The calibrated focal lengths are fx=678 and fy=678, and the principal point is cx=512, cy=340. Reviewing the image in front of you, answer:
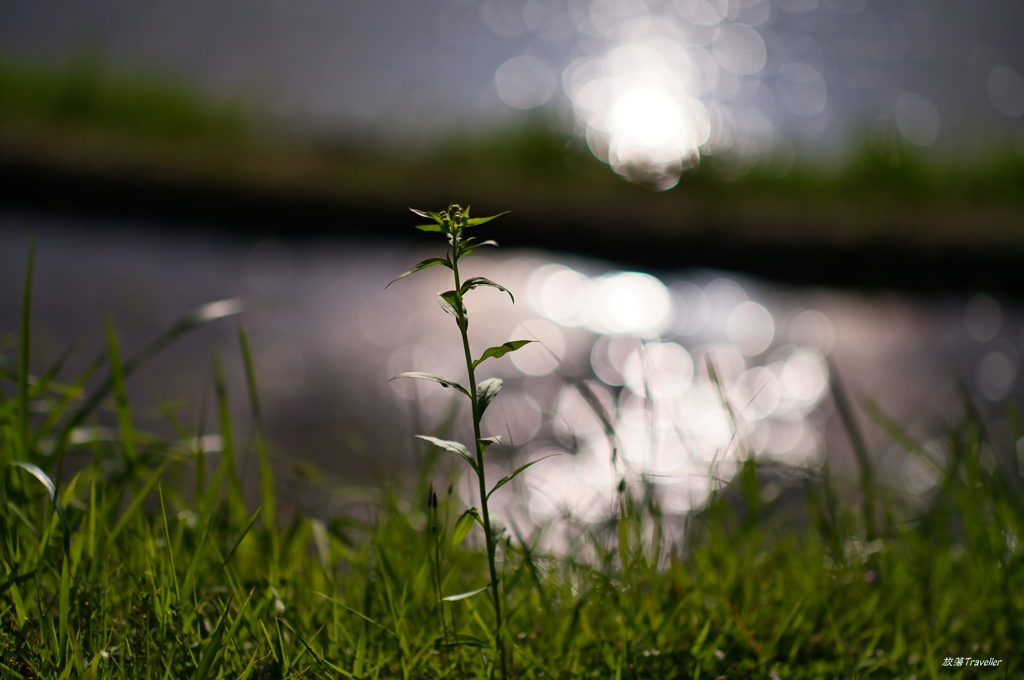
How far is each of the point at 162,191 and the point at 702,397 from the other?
234 cm

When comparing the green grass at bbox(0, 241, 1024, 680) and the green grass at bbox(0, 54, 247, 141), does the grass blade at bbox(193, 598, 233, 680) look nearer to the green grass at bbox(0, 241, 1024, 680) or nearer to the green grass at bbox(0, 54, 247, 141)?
the green grass at bbox(0, 241, 1024, 680)

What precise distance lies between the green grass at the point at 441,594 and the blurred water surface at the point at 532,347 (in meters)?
0.52

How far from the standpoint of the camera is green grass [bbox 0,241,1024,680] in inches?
24.0

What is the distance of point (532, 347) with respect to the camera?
7.19 feet

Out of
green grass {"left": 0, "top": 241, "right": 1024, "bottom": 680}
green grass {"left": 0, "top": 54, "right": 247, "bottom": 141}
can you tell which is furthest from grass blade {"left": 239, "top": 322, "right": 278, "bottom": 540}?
green grass {"left": 0, "top": 54, "right": 247, "bottom": 141}

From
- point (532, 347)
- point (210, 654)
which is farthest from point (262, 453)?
point (532, 347)

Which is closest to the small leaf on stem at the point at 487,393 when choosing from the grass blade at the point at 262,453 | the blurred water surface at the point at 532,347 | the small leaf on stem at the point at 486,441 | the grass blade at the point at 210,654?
the small leaf on stem at the point at 486,441

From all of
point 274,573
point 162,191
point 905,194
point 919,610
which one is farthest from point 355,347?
point 905,194

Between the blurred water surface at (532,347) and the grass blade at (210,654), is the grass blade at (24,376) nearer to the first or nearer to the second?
the grass blade at (210,654)

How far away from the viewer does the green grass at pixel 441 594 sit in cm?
61

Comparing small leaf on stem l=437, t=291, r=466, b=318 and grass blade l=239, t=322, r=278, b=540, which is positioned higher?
small leaf on stem l=437, t=291, r=466, b=318

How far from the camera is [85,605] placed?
0.65 metres

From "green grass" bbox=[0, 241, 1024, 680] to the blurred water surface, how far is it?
52cm

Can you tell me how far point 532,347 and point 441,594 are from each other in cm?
161
